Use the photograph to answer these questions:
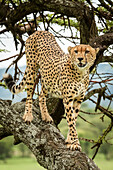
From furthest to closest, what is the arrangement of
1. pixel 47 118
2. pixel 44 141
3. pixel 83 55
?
pixel 47 118 < pixel 44 141 < pixel 83 55

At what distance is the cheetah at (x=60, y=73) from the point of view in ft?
7.46

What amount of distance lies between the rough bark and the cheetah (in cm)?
8

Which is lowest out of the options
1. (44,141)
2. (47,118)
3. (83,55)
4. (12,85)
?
(44,141)

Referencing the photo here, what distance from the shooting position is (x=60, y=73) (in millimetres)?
2670

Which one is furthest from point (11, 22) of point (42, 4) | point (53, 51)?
point (53, 51)

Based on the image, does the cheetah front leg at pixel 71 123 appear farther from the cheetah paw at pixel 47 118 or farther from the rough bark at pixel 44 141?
the cheetah paw at pixel 47 118

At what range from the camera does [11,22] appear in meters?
3.95

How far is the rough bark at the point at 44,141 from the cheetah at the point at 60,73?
77mm

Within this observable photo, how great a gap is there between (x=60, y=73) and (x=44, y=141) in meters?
0.68

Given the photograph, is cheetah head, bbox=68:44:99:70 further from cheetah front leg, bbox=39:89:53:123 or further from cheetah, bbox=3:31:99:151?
cheetah front leg, bbox=39:89:53:123

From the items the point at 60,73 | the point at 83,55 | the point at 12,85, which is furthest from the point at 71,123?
the point at 12,85

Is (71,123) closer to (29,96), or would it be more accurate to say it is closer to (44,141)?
(44,141)

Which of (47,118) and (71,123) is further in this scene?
(47,118)

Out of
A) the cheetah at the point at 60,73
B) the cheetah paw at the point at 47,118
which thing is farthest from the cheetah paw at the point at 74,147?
the cheetah paw at the point at 47,118
